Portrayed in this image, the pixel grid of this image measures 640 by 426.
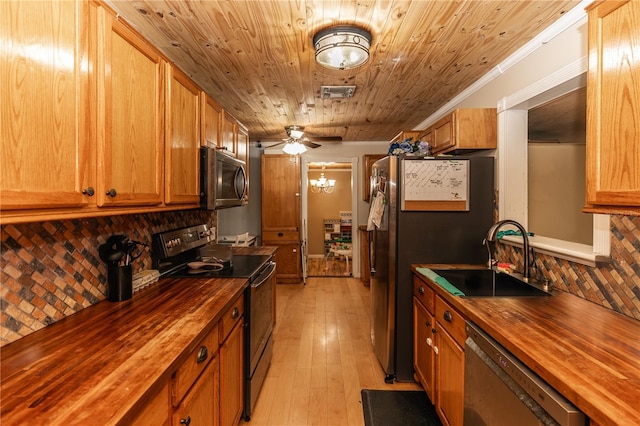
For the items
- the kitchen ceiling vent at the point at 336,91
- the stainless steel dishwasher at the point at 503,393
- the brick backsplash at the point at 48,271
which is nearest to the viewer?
the stainless steel dishwasher at the point at 503,393

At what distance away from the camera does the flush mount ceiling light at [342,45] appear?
5.89ft

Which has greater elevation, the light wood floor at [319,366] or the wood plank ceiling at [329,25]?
the wood plank ceiling at [329,25]

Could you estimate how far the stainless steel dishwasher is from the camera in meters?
0.91

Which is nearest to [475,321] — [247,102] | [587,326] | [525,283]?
[587,326]

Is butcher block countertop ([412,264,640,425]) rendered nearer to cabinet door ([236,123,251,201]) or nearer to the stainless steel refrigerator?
the stainless steel refrigerator

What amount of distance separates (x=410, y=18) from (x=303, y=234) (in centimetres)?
391

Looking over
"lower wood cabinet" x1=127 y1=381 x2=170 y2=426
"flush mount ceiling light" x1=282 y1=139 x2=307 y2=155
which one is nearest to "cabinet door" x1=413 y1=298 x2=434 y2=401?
"lower wood cabinet" x1=127 y1=381 x2=170 y2=426

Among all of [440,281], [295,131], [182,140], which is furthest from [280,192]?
[440,281]

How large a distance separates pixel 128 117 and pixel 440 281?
1844 mm

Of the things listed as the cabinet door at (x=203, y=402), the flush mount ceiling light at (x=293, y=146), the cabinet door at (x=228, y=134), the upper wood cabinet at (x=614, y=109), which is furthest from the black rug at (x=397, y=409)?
the flush mount ceiling light at (x=293, y=146)

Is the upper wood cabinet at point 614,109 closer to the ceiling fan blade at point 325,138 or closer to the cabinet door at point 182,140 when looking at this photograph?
the cabinet door at point 182,140

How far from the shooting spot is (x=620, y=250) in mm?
1396

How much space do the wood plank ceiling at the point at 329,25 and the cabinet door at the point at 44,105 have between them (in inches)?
31.9

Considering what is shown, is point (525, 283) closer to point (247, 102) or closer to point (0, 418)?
point (0, 418)
